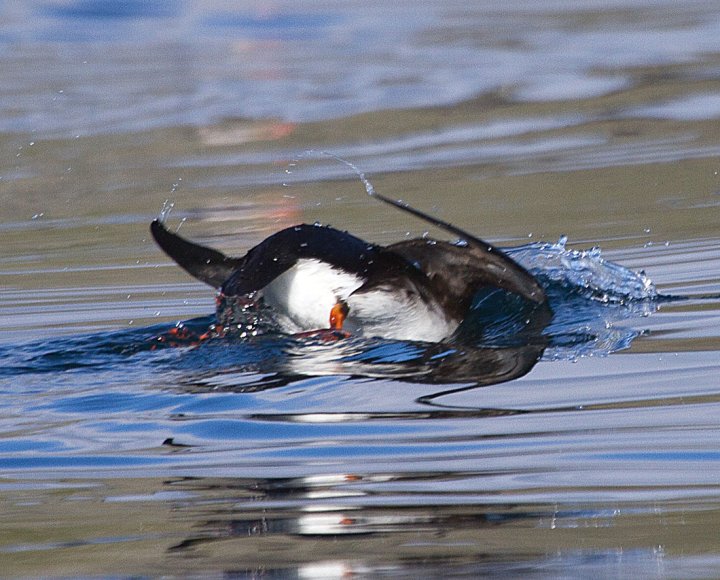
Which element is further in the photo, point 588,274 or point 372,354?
point 588,274

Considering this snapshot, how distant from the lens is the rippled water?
3299 millimetres

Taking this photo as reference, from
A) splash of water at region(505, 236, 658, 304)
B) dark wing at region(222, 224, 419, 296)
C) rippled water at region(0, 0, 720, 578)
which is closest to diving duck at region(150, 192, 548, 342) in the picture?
dark wing at region(222, 224, 419, 296)

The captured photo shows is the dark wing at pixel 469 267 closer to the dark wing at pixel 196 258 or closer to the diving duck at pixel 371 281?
the diving duck at pixel 371 281

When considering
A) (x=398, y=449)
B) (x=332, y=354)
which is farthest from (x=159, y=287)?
(x=398, y=449)

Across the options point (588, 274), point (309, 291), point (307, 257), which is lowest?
point (588, 274)

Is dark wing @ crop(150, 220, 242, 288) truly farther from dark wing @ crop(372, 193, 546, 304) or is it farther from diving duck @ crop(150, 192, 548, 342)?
dark wing @ crop(372, 193, 546, 304)

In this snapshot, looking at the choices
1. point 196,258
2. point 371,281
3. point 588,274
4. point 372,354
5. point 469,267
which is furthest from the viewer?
point 588,274

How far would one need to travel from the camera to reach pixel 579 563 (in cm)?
302

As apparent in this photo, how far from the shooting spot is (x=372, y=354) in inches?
201

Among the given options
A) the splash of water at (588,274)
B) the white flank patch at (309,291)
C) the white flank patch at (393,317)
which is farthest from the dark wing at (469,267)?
the splash of water at (588,274)

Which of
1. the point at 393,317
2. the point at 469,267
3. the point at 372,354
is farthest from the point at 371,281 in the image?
the point at 469,267

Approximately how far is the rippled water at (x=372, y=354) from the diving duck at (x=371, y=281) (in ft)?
0.36

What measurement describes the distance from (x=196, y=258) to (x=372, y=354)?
876mm

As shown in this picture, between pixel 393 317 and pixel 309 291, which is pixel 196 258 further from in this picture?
pixel 393 317
